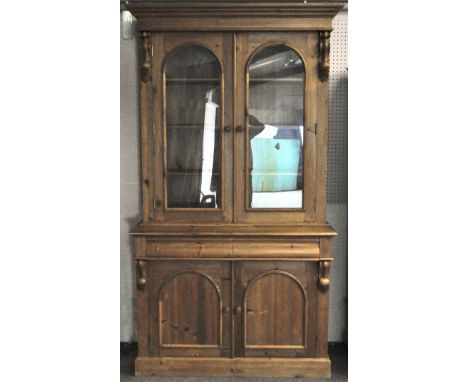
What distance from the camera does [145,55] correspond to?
2375 millimetres

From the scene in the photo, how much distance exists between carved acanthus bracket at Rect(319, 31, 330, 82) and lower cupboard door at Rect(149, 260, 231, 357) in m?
1.10

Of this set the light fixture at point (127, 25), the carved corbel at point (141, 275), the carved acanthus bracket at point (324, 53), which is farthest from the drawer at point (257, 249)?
the light fixture at point (127, 25)

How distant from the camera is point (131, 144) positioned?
9.21ft

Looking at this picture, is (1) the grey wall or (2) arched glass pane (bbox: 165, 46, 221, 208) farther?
(1) the grey wall

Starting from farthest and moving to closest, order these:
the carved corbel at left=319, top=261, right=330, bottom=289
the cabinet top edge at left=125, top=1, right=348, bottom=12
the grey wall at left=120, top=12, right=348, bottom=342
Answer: the grey wall at left=120, top=12, right=348, bottom=342, the carved corbel at left=319, top=261, right=330, bottom=289, the cabinet top edge at left=125, top=1, right=348, bottom=12

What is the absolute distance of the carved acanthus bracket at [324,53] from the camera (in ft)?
7.61

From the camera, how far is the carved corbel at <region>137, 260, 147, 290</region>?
241 cm

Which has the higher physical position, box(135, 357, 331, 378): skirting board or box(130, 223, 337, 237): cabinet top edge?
box(130, 223, 337, 237): cabinet top edge

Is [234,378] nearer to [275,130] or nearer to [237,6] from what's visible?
[275,130]

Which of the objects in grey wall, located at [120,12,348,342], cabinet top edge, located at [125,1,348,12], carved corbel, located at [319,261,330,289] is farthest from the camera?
grey wall, located at [120,12,348,342]

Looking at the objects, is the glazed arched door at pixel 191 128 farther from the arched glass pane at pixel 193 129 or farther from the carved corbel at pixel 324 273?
the carved corbel at pixel 324 273

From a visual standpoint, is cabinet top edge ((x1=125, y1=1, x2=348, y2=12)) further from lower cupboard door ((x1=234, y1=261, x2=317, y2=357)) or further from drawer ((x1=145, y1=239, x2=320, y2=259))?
lower cupboard door ((x1=234, y1=261, x2=317, y2=357))

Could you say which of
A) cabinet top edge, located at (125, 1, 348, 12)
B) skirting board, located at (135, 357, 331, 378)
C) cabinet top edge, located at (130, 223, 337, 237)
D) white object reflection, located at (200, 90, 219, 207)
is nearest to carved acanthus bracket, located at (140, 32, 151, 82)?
cabinet top edge, located at (125, 1, 348, 12)
